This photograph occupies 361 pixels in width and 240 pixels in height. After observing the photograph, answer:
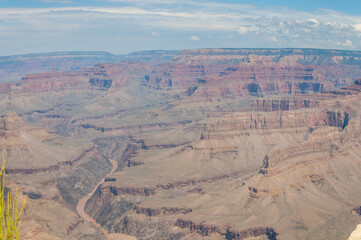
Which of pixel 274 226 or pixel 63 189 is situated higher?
pixel 274 226

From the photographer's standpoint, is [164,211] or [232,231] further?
[164,211]

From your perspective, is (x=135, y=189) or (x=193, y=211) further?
(x=135, y=189)

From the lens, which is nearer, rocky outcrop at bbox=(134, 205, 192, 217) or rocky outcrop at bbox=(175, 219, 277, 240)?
rocky outcrop at bbox=(175, 219, 277, 240)

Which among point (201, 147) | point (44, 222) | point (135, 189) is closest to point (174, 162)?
point (201, 147)

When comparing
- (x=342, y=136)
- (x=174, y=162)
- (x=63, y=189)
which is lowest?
Answer: (x=63, y=189)

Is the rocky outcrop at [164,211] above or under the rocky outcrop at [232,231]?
under

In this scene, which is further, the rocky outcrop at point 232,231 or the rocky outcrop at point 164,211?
the rocky outcrop at point 164,211

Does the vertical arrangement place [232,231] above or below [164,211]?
above

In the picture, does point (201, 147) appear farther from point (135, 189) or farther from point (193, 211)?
point (193, 211)

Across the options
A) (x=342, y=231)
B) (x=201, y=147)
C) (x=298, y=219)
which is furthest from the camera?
(x=201, y=147)

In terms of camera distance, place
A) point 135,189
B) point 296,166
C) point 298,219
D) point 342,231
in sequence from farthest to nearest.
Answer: point 135,189 < point 296,166 < point 298,219 < point 342,231

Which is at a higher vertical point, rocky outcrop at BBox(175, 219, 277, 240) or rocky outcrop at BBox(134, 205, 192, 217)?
rocky outcrop at BBox(175, 219, 277, 240)
